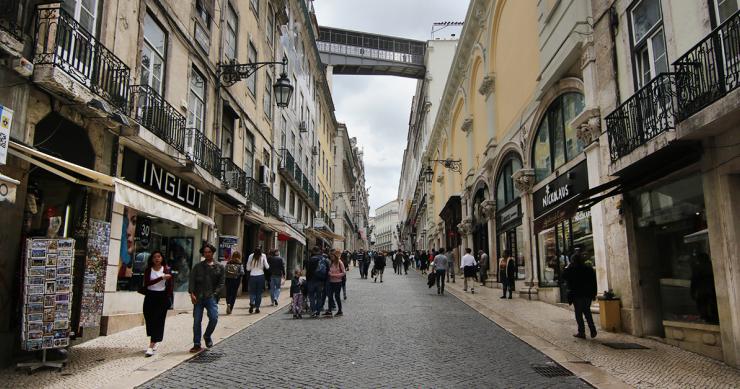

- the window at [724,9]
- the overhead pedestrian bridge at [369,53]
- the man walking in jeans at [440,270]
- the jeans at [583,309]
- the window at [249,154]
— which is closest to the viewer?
the window at [724,9]

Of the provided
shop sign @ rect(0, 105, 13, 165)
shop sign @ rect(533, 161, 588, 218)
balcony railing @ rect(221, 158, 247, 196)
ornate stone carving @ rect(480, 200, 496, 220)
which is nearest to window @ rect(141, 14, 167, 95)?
balcony railing @ rect(221, 158, 247, 196)

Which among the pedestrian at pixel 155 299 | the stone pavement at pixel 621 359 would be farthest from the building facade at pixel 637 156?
the pedestrian at pixel 155 299

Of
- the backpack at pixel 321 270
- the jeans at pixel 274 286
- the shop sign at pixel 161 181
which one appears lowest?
the jeans at pixel 274 286

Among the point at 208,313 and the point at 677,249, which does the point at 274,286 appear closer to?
the point at 208,313

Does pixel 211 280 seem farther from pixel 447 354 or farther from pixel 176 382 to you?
pixel 447 354

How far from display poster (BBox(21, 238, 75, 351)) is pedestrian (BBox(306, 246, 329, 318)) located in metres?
5.92

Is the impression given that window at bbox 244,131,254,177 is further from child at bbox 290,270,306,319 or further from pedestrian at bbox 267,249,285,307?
child at bbox 290,270,306,319

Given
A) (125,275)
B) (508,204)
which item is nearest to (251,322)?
(125,275)

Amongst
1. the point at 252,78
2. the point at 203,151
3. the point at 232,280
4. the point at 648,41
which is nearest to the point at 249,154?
the point at 252,78

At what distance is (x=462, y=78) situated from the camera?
29484 mm

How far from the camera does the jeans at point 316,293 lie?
1181cm

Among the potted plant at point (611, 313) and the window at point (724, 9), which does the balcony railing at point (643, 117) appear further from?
the potted plant at point (611, 313)

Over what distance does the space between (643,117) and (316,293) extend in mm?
7588

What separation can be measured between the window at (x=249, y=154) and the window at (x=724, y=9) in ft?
48.5
